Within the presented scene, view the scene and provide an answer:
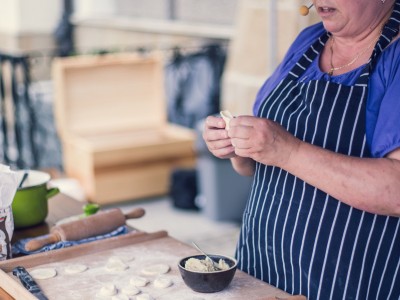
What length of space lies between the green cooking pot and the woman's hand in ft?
2.53

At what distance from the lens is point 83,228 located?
2.03 metres

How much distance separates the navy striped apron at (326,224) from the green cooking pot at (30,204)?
679mm

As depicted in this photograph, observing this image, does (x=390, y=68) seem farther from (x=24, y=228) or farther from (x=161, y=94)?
(x=161, y=94)

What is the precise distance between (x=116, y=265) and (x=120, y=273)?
4cm

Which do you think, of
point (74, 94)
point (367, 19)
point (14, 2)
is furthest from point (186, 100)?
point (367, 19)

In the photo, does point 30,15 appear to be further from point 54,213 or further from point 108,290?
point 108,290

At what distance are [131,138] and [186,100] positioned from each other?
1189mm

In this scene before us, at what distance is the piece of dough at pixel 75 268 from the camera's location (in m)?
1.82

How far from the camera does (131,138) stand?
227 inches

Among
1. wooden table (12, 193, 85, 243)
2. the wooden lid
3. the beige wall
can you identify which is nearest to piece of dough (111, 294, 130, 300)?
wooden table (12, 193, 85, 243)

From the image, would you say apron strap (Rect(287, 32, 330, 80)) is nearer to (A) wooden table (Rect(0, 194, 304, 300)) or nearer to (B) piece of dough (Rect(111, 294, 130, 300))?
(A) wooden table (Rect(0, 194, 304, 300))

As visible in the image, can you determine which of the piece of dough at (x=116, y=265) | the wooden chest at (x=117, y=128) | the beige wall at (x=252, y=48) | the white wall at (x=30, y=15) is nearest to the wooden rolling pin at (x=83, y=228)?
the piece of dough at (x=116, y=265)

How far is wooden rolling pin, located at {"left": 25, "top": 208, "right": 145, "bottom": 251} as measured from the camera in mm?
1972

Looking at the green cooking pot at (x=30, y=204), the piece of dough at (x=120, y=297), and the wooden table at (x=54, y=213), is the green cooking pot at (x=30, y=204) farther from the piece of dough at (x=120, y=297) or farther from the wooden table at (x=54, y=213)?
the piece of dough at (x=120, y=297)
